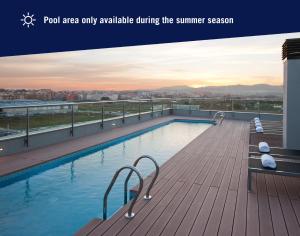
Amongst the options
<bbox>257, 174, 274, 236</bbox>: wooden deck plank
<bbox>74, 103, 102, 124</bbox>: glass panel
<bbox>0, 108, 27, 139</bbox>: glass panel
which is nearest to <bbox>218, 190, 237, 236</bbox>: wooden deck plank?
<bbox>257, 174, 274, 236</bbox>: wooden deck plank

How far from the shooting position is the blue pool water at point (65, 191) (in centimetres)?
338

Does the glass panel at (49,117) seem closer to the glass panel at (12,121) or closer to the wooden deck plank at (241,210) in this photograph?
the glass panel at (12,121)

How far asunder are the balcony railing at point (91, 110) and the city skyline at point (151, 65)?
5.91ft

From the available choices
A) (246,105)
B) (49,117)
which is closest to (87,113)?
(49,117)

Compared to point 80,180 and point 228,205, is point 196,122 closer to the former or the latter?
point 80,180

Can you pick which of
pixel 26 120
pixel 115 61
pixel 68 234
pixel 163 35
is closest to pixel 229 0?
pixel 163 35

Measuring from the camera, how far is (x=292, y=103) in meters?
5.17

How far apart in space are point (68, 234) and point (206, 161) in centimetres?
282

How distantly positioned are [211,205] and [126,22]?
5.62 m

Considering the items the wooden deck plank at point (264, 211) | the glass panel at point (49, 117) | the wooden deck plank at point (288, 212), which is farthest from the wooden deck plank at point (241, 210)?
the glass panel at point (49, 117)

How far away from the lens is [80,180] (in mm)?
4887

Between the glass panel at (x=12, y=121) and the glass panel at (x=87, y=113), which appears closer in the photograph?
the glass panel at (x=12, y=121)

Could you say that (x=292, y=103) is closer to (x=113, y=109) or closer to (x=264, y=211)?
(x=264, y=211)

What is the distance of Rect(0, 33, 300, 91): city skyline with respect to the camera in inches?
501
